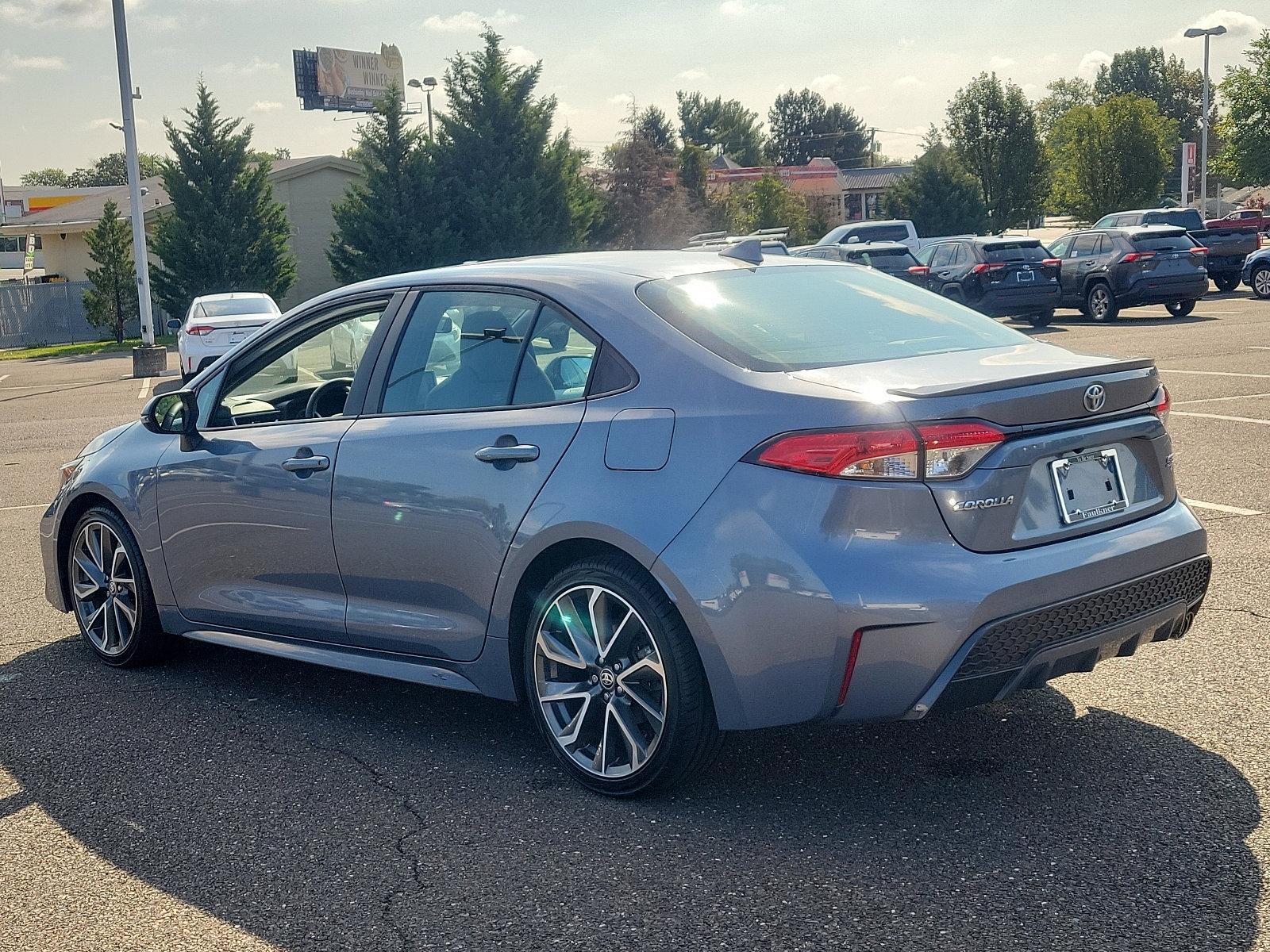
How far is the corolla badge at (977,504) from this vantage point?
11.9 ft

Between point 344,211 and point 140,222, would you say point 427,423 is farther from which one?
point 344,211

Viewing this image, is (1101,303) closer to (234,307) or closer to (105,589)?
(234,307)

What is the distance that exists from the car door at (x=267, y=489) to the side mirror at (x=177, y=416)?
1.6 inches

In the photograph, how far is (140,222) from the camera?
2981 cm

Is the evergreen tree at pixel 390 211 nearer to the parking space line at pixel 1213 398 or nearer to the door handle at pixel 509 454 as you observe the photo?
the parking space line at pixel 1213 398

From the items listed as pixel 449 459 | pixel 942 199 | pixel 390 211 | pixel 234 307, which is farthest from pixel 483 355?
pixel 942 199

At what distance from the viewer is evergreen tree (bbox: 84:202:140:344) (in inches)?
1582

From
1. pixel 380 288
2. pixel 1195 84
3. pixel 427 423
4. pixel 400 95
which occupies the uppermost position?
pixel 1195 84

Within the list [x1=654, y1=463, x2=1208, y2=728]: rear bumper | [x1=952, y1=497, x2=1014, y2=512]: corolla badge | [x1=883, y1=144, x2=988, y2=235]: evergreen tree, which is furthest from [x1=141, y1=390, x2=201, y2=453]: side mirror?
[x1=883, y1=144, x2=988, y2=235]: evergreen tree

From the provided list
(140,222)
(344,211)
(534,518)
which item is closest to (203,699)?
(534,518)

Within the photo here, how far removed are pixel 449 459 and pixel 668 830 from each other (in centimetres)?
137

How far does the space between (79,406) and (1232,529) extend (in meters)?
16.9

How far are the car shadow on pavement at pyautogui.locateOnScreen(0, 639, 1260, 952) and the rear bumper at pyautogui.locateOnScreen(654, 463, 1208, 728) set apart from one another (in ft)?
1.35

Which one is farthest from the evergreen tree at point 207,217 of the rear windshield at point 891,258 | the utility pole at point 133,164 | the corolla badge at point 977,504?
the corolla badge at point 977,504
